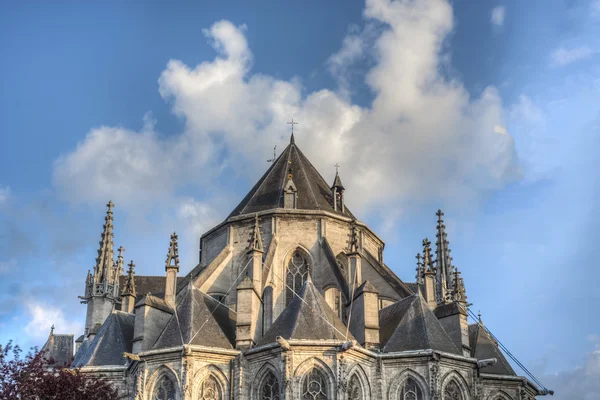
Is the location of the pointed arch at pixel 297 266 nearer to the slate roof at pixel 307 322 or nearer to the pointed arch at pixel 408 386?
the slate roof at pixel 307 322

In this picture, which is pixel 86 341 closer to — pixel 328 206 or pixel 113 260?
pixel 113 260

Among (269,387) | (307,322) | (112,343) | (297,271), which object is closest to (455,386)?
(307,322)

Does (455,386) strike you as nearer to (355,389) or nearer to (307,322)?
(355,389)

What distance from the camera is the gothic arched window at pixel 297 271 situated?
108 ft

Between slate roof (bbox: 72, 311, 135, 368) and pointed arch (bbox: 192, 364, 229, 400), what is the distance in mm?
3836

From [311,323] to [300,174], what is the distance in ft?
38.1

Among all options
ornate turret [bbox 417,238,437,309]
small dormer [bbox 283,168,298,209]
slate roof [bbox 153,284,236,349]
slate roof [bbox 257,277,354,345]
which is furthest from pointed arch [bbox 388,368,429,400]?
small dormer [bbox 283,168,298,209]

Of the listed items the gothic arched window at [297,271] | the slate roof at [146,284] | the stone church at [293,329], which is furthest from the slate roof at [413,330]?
the slate roof at [146,284]

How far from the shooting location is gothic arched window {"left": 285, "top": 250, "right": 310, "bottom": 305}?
33.0m

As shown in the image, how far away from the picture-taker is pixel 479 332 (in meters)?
32.0

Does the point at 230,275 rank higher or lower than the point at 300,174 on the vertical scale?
lower

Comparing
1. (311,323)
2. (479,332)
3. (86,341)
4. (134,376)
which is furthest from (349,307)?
(86,341)

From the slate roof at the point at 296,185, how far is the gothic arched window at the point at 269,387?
10.0m

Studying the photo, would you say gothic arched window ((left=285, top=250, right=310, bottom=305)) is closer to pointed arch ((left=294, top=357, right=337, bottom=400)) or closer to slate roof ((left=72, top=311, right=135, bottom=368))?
slate roof ((left=72, top=311, right=135, bottom=368))
